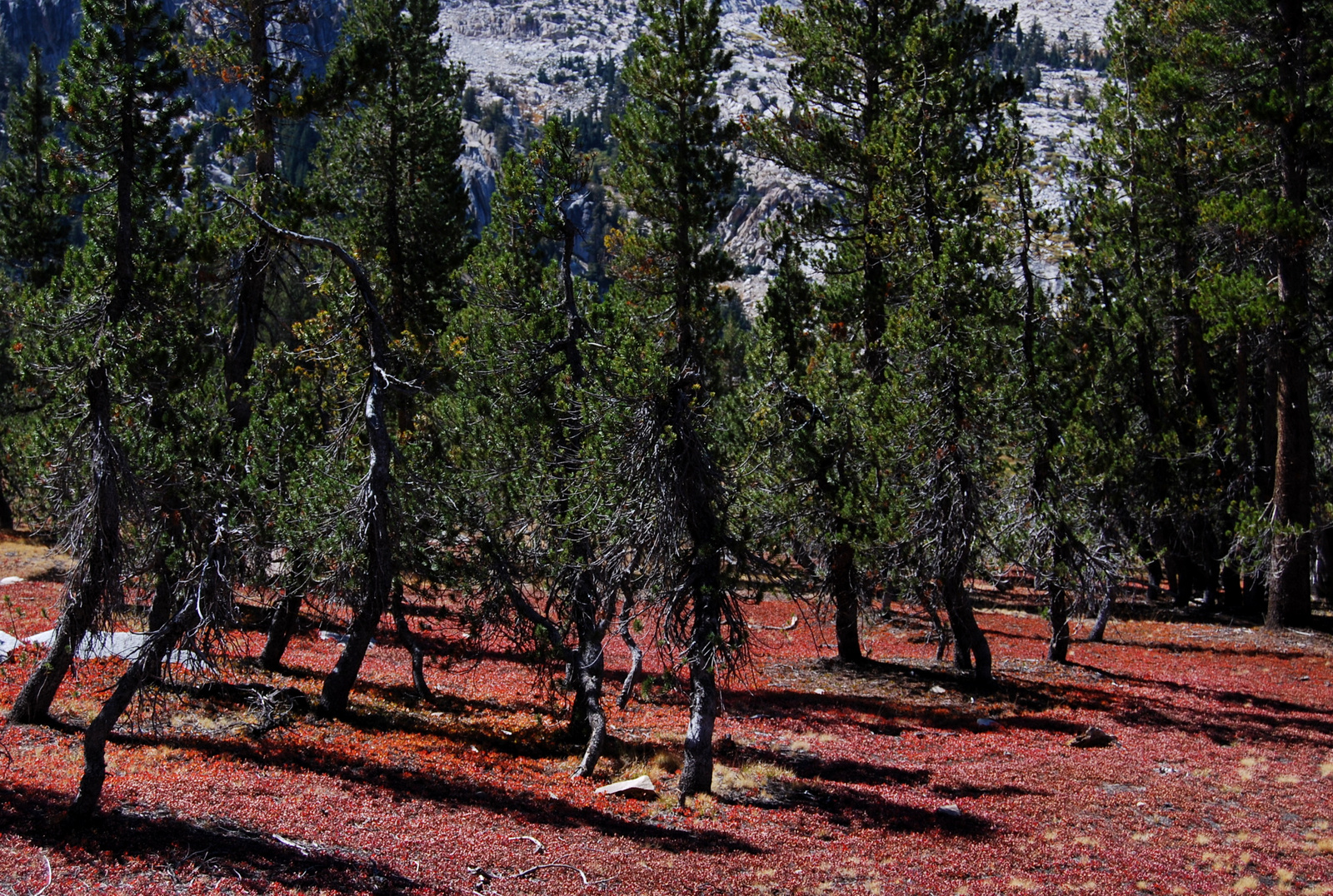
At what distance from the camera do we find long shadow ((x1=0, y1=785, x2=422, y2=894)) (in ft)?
25.7

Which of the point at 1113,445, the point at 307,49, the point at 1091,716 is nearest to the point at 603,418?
the point at 307,49

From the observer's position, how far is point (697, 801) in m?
11.6

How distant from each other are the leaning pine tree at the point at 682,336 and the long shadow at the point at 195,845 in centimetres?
456

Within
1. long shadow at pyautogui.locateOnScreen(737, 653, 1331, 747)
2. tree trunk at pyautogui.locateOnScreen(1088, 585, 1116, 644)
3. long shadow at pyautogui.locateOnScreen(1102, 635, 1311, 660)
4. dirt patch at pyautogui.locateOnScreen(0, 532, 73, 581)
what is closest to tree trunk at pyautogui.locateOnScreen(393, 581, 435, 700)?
long shadow at pyautogui.locateOnScreen(737, 653, 1331, 747)

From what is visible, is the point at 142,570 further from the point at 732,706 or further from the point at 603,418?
the point at 732,706

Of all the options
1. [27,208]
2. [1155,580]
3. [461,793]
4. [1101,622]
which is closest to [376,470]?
[461,793]

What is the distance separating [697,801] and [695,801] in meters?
0.03

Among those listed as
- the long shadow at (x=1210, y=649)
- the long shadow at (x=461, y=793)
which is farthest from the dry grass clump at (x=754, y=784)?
the long shadow at (x=1210, y=649)

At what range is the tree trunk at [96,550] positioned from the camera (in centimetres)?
1030

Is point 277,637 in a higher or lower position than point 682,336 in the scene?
lower

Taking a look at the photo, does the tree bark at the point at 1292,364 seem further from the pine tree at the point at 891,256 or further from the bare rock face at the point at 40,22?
the bare rock face at the point at 40,22

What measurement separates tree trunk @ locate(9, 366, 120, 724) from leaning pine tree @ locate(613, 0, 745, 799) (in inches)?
231

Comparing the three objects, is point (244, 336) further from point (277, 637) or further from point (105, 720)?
point (105, 720)

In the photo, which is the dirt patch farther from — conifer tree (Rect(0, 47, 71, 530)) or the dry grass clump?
the dry grass clump
